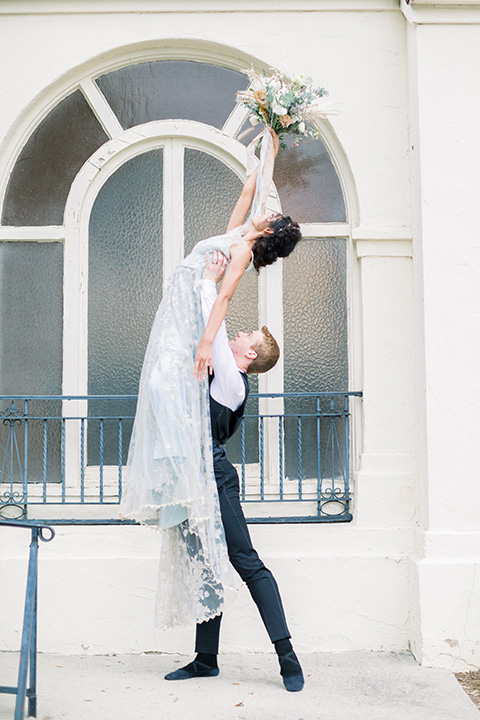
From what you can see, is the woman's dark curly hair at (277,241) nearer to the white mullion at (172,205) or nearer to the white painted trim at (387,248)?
the white painted trim at (387,248)

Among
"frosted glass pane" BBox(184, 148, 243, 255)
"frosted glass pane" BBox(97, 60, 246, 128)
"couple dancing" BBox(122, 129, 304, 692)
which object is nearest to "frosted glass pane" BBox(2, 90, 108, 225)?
"frosted glass pane" BBox(97, 60, 246, 128)

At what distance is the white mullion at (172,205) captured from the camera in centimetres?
552

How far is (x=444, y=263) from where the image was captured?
16.4 ft

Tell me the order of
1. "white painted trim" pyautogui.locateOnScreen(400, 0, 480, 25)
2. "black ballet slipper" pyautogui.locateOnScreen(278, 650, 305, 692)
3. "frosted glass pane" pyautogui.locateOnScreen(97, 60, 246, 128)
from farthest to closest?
"frosted glass pane" pyautogui.locateOnScreen(97, 60, 246, 128)
"white painted trim" pyautogui.locateOnScreen(400, 0, 480, 25)
"black ballet slipper" pyautogui.locateOnScreen(278, 650, 305, 692)

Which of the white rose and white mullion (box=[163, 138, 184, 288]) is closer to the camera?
the white rose

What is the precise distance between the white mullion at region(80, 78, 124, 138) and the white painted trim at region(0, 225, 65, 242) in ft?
2.44

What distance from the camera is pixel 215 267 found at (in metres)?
4.23

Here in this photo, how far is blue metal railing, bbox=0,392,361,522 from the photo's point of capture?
211 inches

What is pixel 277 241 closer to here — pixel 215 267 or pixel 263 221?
pixel 263 221

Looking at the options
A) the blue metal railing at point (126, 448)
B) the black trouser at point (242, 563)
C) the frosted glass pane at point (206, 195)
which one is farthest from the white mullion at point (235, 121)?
the black trouser at point (242, 563)

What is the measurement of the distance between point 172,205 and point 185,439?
207 cm

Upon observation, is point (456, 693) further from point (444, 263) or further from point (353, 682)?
point (444, 263)
